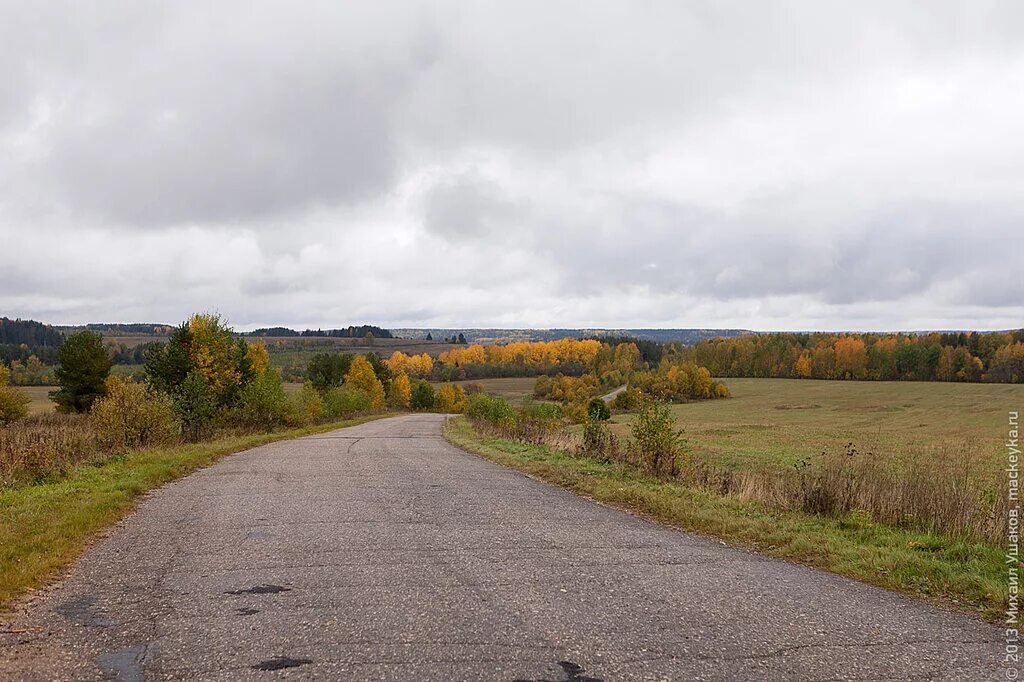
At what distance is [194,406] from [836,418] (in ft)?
207

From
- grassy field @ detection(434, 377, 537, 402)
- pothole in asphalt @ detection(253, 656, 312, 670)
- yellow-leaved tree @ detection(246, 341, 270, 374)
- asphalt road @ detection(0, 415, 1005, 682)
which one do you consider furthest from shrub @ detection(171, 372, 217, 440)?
grassy field @ detection(434, 377, 537, 402)

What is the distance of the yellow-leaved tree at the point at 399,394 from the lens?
9862cm

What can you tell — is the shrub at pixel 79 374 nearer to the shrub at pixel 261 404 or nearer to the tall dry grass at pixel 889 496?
the shrub at pixel 261 404

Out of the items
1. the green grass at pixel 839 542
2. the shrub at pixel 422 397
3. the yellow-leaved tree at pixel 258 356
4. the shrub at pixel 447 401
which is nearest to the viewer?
the green grass at pixel 839 542

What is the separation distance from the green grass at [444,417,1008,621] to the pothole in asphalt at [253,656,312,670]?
5.93 meters

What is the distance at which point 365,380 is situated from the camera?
270 feet

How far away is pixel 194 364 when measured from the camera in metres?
41.5

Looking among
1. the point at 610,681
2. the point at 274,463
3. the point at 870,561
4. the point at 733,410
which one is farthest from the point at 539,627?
the point at 733,410

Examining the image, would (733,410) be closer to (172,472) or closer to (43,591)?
(172,472)

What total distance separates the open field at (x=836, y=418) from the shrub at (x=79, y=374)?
4209 cm

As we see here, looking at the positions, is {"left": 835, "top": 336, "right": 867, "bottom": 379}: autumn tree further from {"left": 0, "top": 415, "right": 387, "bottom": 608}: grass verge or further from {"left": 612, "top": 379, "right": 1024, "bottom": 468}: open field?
{"left": 0, "top": 415, "right": 387, "bottom": 608}: grass verge

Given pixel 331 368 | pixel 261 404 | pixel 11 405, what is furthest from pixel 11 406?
pixel 331 368

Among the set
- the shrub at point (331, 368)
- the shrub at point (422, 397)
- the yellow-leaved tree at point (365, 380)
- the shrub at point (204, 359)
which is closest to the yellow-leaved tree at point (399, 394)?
the shrub at point (422, 397)

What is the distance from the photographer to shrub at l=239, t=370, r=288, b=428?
35.8 m
